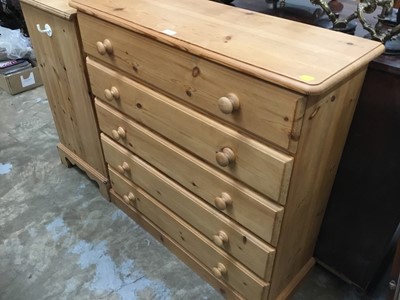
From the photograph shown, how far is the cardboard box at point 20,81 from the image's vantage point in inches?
99.3

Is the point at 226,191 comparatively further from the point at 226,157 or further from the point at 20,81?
the point at 20,81

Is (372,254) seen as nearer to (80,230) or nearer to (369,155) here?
(369,155)

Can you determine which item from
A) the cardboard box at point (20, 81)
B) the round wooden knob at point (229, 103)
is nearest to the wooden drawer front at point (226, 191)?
the round wooden knob at point (229, 103)

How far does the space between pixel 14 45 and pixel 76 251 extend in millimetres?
1768

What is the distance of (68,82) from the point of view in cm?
150

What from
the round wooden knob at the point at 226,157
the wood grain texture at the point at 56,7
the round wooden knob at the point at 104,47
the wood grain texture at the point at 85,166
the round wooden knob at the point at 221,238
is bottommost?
the wood grain texture at the point at 85,166

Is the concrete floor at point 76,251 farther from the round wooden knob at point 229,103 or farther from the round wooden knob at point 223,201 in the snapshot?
the round wooden knob at point 229,103

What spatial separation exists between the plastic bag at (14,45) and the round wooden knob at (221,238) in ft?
7.12

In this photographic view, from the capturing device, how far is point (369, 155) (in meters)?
1.04

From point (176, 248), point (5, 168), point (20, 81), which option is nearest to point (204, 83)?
point (176, 248)

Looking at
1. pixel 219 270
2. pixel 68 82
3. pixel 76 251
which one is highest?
pixel 68 82

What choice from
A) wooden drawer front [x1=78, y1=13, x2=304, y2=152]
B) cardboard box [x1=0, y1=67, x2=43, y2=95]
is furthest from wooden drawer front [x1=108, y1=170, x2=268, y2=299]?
cardboard box [x1=0, y1=67, x2=43, y2=95]

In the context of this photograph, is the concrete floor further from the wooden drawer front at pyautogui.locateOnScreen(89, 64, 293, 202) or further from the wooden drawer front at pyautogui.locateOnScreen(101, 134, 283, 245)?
the wooden drawer front at pyautogui.locateOnScreen(89, 64, 293, 202)

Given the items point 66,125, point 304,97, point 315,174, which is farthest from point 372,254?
point 66,125
